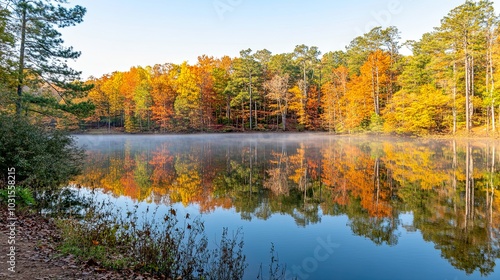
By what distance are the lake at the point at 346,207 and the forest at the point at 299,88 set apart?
755 cm

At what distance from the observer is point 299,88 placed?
63.8 m

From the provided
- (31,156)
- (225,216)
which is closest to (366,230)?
(225,216)

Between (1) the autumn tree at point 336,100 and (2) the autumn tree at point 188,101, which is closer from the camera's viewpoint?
(1) the autumn tree at point 336,100

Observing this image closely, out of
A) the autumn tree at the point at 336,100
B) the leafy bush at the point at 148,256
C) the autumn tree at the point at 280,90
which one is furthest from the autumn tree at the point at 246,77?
the leafy bush at the point at 148,256

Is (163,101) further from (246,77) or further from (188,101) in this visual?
(246,77)

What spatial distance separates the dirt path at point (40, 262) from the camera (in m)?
4.80

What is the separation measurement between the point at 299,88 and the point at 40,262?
61.3 metres

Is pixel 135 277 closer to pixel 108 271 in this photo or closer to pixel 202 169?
pixel 108 271

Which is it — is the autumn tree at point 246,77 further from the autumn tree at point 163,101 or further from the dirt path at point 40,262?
the dirt path at point 40,262

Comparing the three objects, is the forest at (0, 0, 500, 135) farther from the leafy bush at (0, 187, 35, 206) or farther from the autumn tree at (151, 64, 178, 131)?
the leafy bush at (0, 187, 35, 206)

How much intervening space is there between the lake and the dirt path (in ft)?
9.02

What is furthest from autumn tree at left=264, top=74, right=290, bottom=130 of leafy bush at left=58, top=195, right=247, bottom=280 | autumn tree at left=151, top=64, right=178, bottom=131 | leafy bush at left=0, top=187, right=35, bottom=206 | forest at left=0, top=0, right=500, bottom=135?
leafy bush at left=58, top=195, right=247, bottom=280

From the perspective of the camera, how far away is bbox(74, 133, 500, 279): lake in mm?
6492

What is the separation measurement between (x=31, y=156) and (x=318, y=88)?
6197 centimetres
